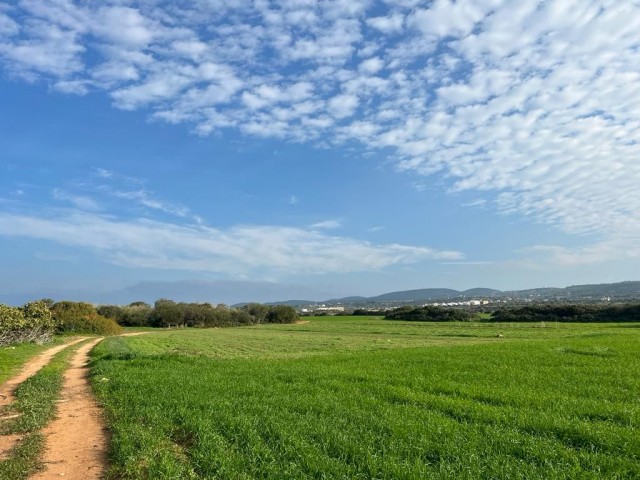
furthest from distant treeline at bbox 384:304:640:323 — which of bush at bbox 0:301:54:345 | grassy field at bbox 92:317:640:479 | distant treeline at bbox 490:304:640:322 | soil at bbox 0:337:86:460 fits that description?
soil at bbox 0:337:86:460

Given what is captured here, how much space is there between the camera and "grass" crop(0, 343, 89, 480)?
28.1 feet

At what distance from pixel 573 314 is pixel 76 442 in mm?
90853

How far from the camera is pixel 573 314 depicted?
85688 mm

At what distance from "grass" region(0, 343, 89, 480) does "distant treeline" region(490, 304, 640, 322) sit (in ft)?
273

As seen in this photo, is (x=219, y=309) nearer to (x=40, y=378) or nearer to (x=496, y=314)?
(x=496, y=314)

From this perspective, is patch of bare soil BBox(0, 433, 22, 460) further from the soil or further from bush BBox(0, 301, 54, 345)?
bush BBox(0, 301, 54, 345)

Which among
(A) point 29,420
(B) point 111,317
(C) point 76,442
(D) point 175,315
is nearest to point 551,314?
(D) point 175,315

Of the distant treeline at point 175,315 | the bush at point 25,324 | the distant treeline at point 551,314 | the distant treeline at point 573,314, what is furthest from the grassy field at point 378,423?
the distant treeline at point 175,315

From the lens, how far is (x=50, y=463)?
8953mm

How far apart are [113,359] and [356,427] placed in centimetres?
1970

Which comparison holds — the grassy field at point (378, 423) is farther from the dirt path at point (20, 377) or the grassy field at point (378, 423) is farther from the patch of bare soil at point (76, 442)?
the dirt path at point (20, 377)

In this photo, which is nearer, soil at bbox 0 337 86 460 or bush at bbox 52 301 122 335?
soil at bbox 0 337 86 460

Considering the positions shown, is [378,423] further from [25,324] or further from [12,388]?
[25,324]

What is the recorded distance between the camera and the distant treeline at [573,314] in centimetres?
7995
